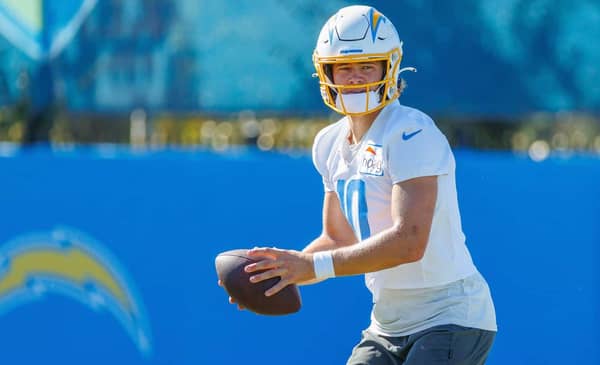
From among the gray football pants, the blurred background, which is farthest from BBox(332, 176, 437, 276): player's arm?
the blurred background

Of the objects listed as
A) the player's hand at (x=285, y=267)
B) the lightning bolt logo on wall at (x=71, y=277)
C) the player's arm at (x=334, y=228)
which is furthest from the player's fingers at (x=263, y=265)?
the lightning bolt logo on wall at (x=71, y=277)

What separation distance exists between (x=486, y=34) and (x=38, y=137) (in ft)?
9.13

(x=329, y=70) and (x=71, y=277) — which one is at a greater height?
(x=329, y=70)

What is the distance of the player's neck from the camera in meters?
3.76

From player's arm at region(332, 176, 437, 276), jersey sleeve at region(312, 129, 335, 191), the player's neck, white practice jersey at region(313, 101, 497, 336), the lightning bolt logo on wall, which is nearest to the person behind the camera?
player's arm at region(332, 176, 437, 276)

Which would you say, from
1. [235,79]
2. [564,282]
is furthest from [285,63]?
[564,282]

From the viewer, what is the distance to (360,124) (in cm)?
379

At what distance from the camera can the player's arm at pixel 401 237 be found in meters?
3.41

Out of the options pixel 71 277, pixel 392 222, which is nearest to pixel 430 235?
pixel 392 222

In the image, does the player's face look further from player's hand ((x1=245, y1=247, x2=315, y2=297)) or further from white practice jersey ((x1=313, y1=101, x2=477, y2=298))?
player's hand ((x1=245, y1=247, x2=315, y2=297))

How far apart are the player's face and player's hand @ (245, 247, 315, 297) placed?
1.92ft

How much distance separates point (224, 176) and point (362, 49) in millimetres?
1830

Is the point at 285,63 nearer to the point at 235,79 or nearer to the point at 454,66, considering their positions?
the point at 235,79

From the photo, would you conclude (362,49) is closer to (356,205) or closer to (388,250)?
(356,205)
